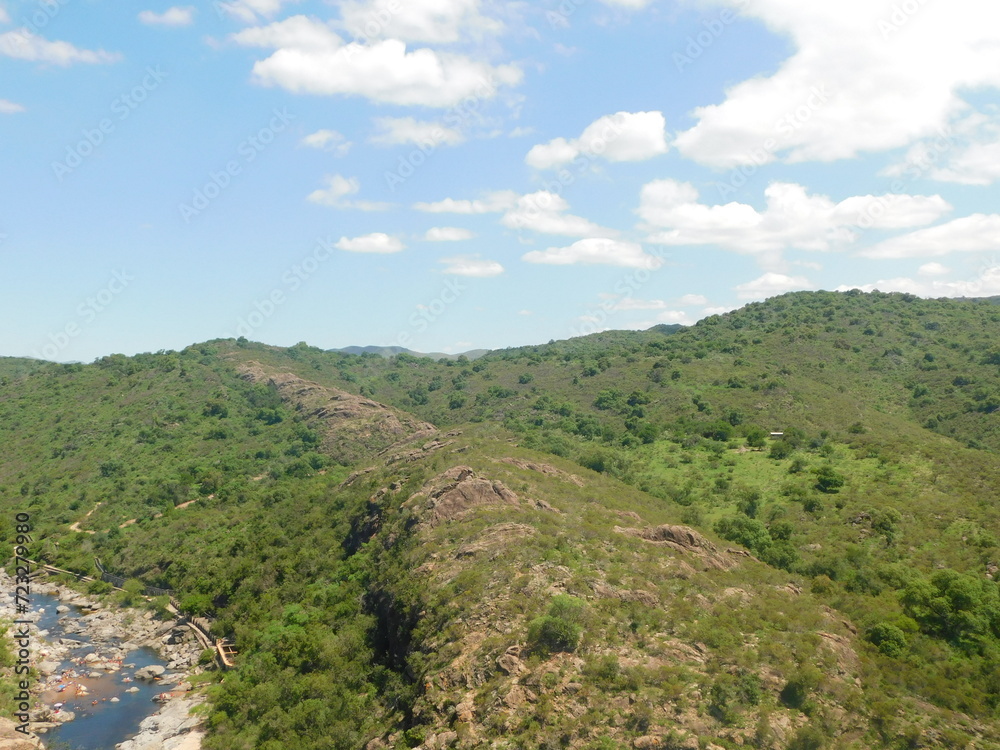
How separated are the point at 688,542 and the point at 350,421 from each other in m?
84.0

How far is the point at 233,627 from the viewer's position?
56.5 m

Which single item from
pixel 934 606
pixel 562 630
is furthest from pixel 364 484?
pixel 934 606

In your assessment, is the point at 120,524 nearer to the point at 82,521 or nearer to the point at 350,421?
the point at 82,521

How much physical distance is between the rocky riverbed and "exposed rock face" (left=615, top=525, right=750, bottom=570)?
33.1 metres

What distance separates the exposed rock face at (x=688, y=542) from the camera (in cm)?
4266

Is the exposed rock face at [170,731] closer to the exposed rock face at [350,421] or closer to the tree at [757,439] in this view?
the exposed rock face at [350,421]

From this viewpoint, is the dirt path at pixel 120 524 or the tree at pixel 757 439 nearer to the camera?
the tree at pixel 757 439

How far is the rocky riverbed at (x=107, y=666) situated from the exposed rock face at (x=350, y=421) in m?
44.3

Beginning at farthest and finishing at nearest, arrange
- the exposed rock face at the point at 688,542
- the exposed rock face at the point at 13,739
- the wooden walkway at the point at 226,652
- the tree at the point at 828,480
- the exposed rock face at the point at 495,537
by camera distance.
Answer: the tree at the point at 828,480
the wooden walkway at the point at 226,652
the exposed rock face at the point at 688,542
the exposed rock face at the point at 495,537
the exposed rock face at the point at 13,739

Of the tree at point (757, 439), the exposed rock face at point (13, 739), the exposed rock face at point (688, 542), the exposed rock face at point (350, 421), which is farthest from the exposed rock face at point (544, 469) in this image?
the exposed rock face at point (350, 421)

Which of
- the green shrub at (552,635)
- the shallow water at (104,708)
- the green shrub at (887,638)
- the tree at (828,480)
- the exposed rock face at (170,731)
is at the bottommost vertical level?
the shallow water at (104,708)

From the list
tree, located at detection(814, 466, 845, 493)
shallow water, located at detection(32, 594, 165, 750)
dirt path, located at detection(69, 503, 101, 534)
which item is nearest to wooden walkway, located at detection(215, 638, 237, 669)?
shallow water, located at detection(32, 594, 165, 750)

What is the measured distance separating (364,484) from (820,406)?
68.6m

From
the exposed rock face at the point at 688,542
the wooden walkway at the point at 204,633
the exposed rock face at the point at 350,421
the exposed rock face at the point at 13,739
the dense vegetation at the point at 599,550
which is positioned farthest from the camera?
the exposed rock face at the point at 350,421
